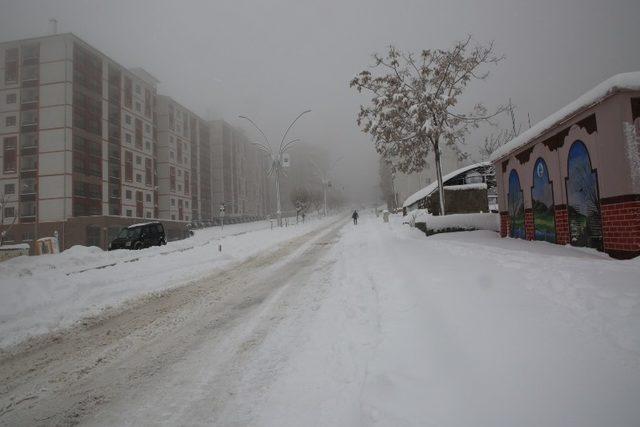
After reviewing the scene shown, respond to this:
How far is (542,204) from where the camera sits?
1062 centimetres

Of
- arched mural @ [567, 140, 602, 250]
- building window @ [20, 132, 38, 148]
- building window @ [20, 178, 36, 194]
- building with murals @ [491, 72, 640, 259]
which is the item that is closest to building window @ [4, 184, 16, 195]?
building window @ [20, 178, 36, 194]

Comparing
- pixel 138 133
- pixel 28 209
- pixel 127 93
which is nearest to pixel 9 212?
pixel 28 209

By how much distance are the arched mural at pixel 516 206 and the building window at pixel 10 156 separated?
165 ft

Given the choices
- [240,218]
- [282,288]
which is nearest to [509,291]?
[282,288]

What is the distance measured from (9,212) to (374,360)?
50.2m

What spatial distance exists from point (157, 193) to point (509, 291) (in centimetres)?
5824

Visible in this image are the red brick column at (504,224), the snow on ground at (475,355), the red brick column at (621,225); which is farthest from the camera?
the red brick column at (504,224)

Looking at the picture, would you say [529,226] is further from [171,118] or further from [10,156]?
[171,118]

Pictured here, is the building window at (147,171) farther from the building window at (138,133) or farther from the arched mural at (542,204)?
the arched mural at (542,204)

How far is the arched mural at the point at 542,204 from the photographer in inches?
396

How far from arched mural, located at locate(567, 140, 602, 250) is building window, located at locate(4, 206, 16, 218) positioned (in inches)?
2005

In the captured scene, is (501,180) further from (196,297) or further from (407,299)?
(196,297)

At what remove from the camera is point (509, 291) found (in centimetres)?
502

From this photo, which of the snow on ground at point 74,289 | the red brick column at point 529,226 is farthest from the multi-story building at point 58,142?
the red brick column at point 529,226
